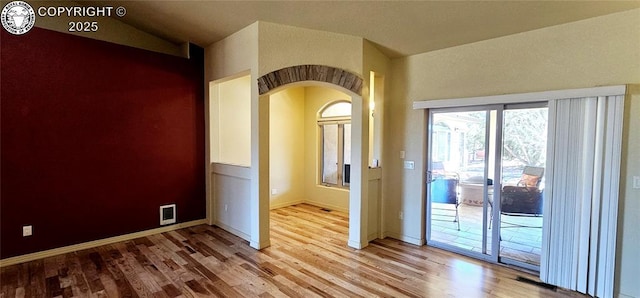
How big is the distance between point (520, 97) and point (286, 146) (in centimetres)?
436

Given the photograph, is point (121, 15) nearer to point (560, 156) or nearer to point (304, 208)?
point (304, 208)

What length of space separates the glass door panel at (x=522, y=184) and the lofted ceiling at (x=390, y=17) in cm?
99

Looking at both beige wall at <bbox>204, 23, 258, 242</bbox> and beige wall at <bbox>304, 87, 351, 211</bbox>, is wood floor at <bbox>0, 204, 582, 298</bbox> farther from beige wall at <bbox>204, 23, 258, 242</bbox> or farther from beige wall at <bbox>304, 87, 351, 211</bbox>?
beige wall at <bbox>304, 87, 351, 211</bbox>

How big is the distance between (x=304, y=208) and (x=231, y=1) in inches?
166

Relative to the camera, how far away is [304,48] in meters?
3.89

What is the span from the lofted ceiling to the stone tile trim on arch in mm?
504

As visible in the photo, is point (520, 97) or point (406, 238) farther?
point (406, 238)

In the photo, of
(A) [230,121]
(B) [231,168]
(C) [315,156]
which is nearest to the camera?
(B) [231,168]

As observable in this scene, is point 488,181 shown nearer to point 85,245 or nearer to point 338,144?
point 338,144

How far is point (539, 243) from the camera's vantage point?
3455mm

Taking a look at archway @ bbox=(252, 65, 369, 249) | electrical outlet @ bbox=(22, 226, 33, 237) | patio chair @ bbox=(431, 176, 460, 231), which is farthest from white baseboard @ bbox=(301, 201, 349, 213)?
electrical outlet @ bbox=(22, 226, 33, 237)

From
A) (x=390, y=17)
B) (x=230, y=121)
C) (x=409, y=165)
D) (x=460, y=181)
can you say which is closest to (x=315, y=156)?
(x=230, y=121)

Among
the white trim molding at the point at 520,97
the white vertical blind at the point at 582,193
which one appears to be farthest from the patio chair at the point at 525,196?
the white trim molding at the point at 520,97

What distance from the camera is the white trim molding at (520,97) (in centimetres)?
278
